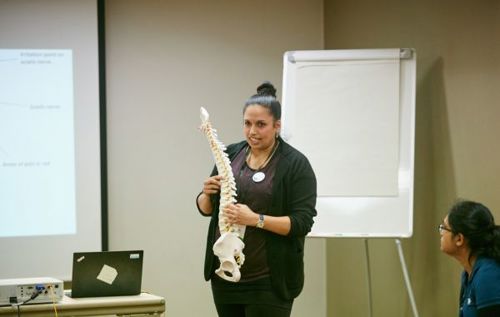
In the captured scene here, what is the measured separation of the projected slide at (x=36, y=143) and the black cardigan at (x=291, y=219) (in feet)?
6.73

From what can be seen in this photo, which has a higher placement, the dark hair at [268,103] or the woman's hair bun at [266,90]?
the woman's hair bun at [266,90]

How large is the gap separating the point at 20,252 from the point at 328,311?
6.83ft

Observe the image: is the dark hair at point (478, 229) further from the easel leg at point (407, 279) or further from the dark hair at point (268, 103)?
the easel leg at point (407, 279)

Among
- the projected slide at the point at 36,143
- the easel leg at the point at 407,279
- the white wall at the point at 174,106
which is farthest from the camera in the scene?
the white wall at the point at 174,106

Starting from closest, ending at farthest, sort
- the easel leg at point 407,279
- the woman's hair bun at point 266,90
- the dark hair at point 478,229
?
the dark hair at point 478,229 → the woman's hair bun at point 266,90 → the easel leg at point 407,279

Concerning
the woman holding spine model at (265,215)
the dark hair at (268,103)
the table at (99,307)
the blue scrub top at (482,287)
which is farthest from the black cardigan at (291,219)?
the blue scrub top at (482,287)

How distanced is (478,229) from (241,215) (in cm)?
84

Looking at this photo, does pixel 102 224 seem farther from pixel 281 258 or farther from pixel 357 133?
pixel 281 258

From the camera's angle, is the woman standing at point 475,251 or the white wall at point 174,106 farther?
the white wall at point 174,106

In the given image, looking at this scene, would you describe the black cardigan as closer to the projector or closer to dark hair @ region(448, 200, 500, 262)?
dark hair @ region(448, 200, 500, 262)

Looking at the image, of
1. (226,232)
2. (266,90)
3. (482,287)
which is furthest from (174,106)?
(482,287)

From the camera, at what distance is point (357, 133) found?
4215 millimetres

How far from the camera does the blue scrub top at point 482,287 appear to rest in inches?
98.9

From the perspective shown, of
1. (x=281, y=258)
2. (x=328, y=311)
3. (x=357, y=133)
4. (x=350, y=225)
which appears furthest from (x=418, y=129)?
(x=281, y=258)
